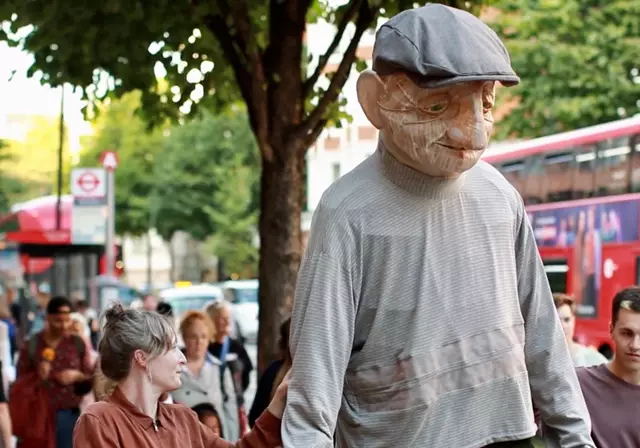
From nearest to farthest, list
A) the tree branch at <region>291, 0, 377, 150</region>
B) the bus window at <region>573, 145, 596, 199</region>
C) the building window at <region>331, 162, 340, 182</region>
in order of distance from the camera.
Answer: the tree branch at <region>291, 0, 377, 150</region>, the bus window at <region>573, 145, 596, 199</region>, the building window at <region>331, 162, 340, 182</region>

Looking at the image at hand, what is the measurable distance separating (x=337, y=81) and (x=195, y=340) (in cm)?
224

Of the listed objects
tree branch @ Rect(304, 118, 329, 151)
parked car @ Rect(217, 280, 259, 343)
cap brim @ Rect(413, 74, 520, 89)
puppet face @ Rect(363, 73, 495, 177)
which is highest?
tree branch @ Rect(304, 118, 329, 151)

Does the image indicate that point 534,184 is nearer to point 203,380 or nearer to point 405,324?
point 203,380

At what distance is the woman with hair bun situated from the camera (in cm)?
478

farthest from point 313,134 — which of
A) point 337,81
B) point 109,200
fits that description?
point 109,200

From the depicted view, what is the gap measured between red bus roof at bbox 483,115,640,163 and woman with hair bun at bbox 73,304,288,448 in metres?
17.4

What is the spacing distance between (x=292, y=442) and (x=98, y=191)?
1779 cm

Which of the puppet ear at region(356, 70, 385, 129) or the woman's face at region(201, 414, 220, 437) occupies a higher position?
the puppet ear at region(356, 70, 385, 129)

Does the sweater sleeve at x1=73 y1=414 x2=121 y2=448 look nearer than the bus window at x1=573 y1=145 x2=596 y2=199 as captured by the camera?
Yes

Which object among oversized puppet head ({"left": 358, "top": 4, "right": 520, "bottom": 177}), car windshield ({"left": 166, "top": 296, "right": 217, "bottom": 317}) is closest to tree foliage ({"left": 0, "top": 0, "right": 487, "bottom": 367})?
oversized puppet head ({"left": 358, "top": 4, "right": 520, "bottom": 177})

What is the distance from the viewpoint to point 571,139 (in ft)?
77.7

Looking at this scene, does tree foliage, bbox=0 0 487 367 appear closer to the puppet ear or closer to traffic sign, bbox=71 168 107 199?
the puppet ear

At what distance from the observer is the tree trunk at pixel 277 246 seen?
11.3 m

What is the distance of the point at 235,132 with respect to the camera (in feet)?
172
